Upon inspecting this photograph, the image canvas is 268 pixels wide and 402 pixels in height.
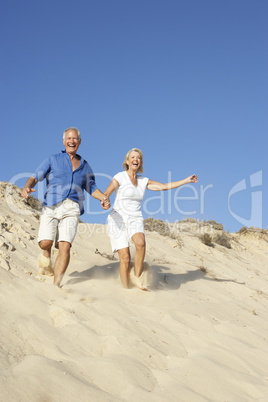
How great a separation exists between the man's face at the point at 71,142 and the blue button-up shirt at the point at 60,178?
0.09 m

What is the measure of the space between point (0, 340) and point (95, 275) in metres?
3.02

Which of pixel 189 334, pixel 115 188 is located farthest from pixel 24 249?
pixel 189 334

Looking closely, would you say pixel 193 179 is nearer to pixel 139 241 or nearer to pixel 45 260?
pixel 139 241

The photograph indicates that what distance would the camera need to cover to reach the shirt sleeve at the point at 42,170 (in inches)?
196

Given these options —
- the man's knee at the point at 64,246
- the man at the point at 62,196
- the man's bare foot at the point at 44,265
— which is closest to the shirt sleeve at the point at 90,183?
the man at the point at 62,196

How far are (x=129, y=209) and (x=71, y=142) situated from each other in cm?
129

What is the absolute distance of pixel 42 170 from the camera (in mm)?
4992

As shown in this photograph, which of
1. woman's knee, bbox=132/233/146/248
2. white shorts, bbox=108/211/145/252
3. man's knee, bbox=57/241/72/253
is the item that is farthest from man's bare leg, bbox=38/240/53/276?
woman's knee, bbox=132/233/146/248

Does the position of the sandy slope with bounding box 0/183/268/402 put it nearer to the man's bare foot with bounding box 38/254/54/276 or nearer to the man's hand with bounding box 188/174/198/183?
the man's bare foot with bounding box 38/254/54/276

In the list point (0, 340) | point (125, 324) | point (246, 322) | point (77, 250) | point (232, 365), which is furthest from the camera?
point (77, 250)

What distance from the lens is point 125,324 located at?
3777 mm

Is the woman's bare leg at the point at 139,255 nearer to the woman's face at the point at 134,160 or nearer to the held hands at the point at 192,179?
the woman's face at the point at 134,160

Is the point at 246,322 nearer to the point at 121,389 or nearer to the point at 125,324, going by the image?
the point at 125,324

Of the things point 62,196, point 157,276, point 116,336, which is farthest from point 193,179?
point 116,336
